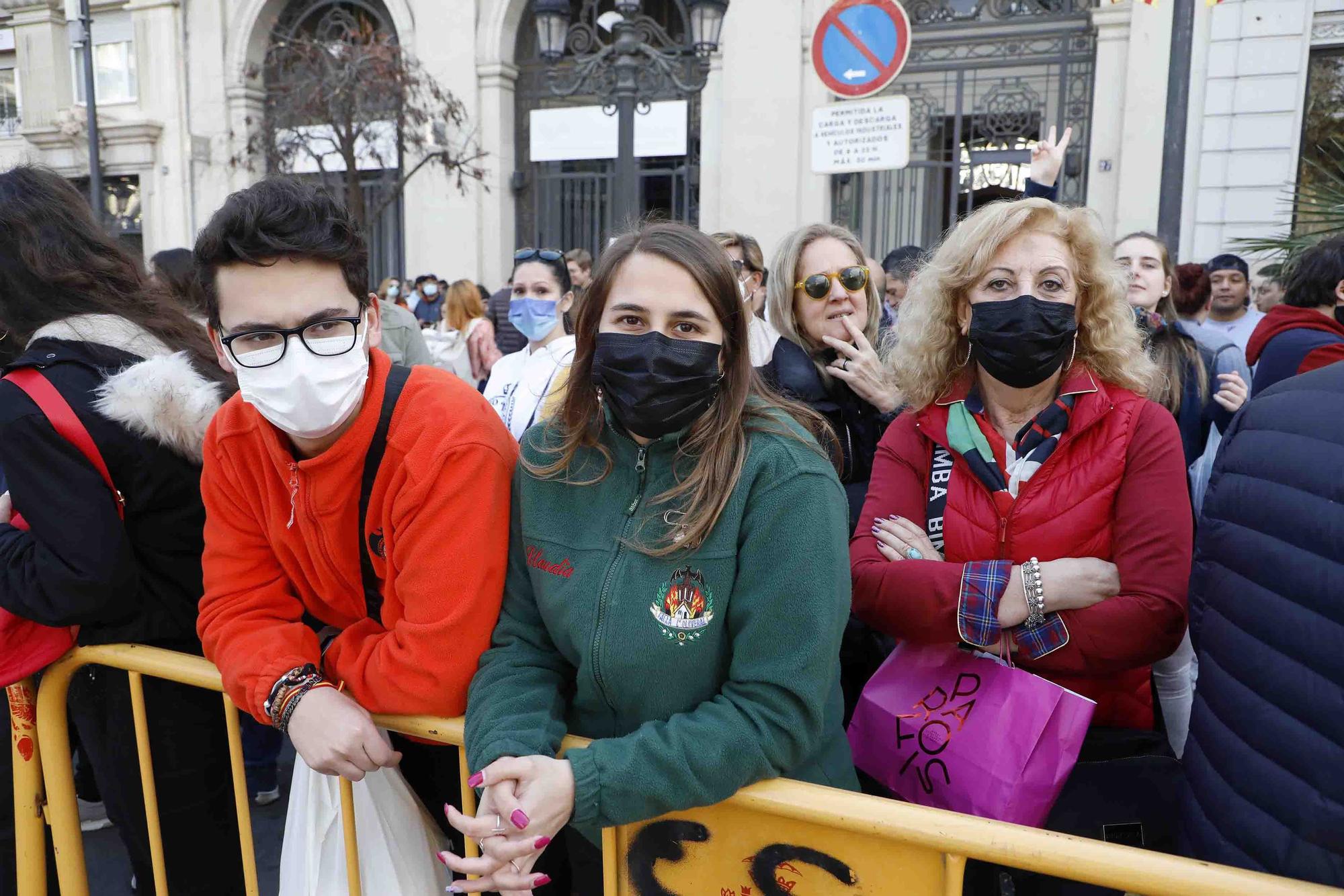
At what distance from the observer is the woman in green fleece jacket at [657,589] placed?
59.6 inches

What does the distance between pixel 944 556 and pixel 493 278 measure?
1346cm

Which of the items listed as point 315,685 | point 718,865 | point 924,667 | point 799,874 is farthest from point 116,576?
point 924,667

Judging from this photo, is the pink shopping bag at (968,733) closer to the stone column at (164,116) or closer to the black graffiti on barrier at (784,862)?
the black graffiti on barrier at (784,862)

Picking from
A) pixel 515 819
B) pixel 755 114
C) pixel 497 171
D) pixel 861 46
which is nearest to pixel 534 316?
pixel 861 46

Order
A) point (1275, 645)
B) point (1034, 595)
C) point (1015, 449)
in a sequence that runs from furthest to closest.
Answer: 1. point (1015, 449)
2. point (1034, 595)
3. point (1275, 645)

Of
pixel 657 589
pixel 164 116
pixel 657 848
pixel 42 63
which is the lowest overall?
pixel 657 848

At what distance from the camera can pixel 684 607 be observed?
1.63 metres

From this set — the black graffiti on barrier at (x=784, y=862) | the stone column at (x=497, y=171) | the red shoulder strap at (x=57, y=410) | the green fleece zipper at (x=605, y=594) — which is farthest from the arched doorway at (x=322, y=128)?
the black graffiti on barrier at (x=784, y=862)

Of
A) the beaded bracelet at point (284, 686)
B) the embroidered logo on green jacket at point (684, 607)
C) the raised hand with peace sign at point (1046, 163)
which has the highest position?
the raised hand with peace sign at point (1046, 163)

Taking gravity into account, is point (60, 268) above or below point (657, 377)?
above

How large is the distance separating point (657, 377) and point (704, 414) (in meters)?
0.13

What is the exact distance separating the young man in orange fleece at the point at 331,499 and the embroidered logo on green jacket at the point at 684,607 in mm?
376

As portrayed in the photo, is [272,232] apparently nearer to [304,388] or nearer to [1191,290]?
[304,388]

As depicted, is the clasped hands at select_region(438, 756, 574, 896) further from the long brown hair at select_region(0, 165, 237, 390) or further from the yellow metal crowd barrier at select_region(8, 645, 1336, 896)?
the long brown hair at select_region(0, 165, 237, 390)
